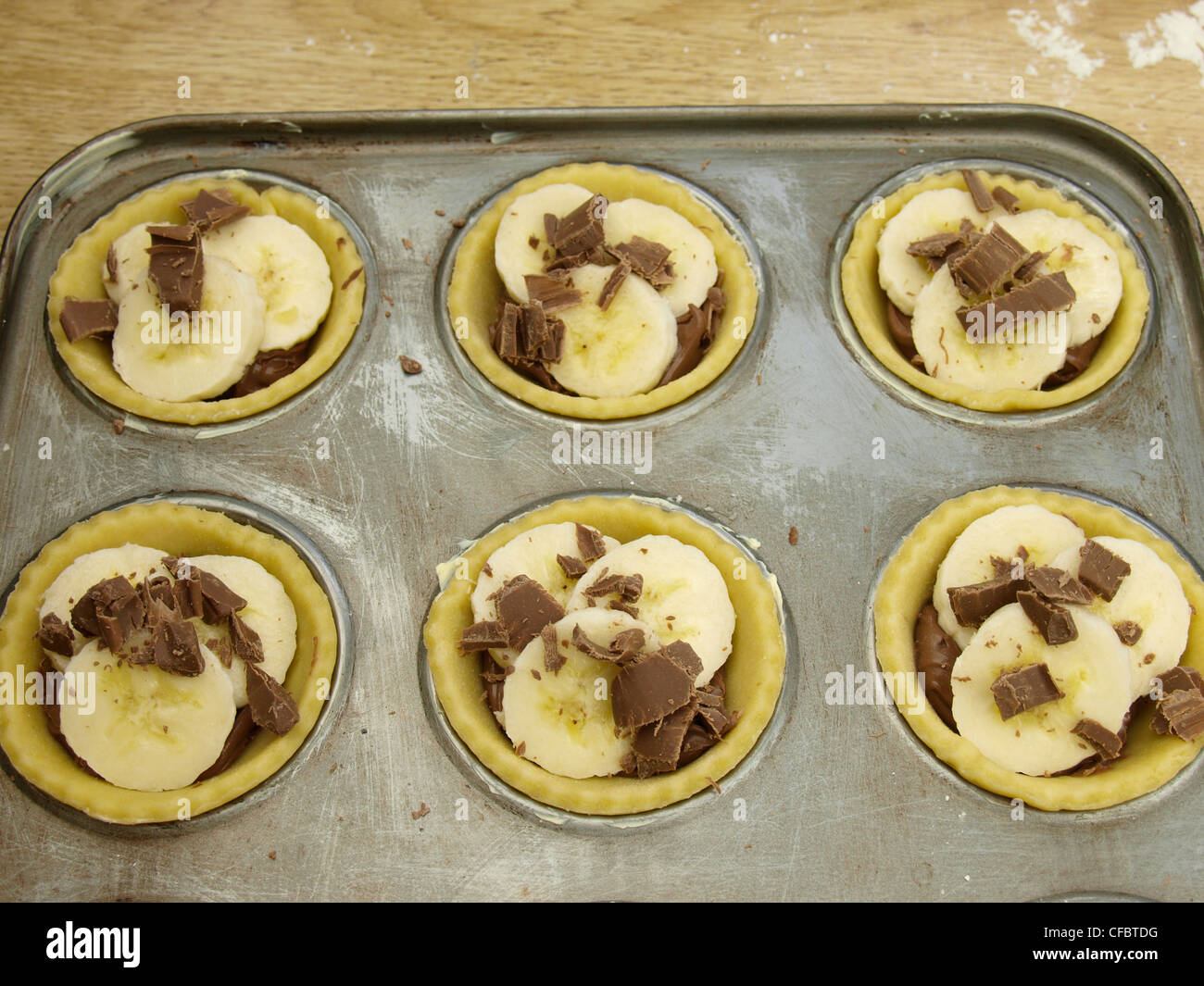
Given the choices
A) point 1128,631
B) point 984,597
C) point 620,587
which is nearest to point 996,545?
point 984,597

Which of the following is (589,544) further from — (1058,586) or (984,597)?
(1058,586)

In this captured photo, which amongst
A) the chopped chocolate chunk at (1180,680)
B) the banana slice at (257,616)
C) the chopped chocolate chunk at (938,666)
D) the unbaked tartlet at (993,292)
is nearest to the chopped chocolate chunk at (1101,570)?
the chopped chocolate chunk at (1180,680)

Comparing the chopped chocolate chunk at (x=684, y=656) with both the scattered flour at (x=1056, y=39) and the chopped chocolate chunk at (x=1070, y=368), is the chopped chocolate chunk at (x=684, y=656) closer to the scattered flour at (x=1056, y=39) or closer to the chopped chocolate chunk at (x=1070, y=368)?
the chopped chocolate chunk at (x=1070, y=368)

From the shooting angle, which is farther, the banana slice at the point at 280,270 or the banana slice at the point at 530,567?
the banana slice at the point at 280,270

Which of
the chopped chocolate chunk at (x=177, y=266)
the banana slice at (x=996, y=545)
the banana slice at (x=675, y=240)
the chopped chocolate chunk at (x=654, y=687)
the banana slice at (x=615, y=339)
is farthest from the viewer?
the banana slice at (x=675, y=240)

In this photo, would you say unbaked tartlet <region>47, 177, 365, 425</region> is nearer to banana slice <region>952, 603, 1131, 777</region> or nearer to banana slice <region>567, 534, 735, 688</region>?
banana slice <region>567, 534, 735, 688</region>

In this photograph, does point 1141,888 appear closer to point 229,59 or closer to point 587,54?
point 587,54
